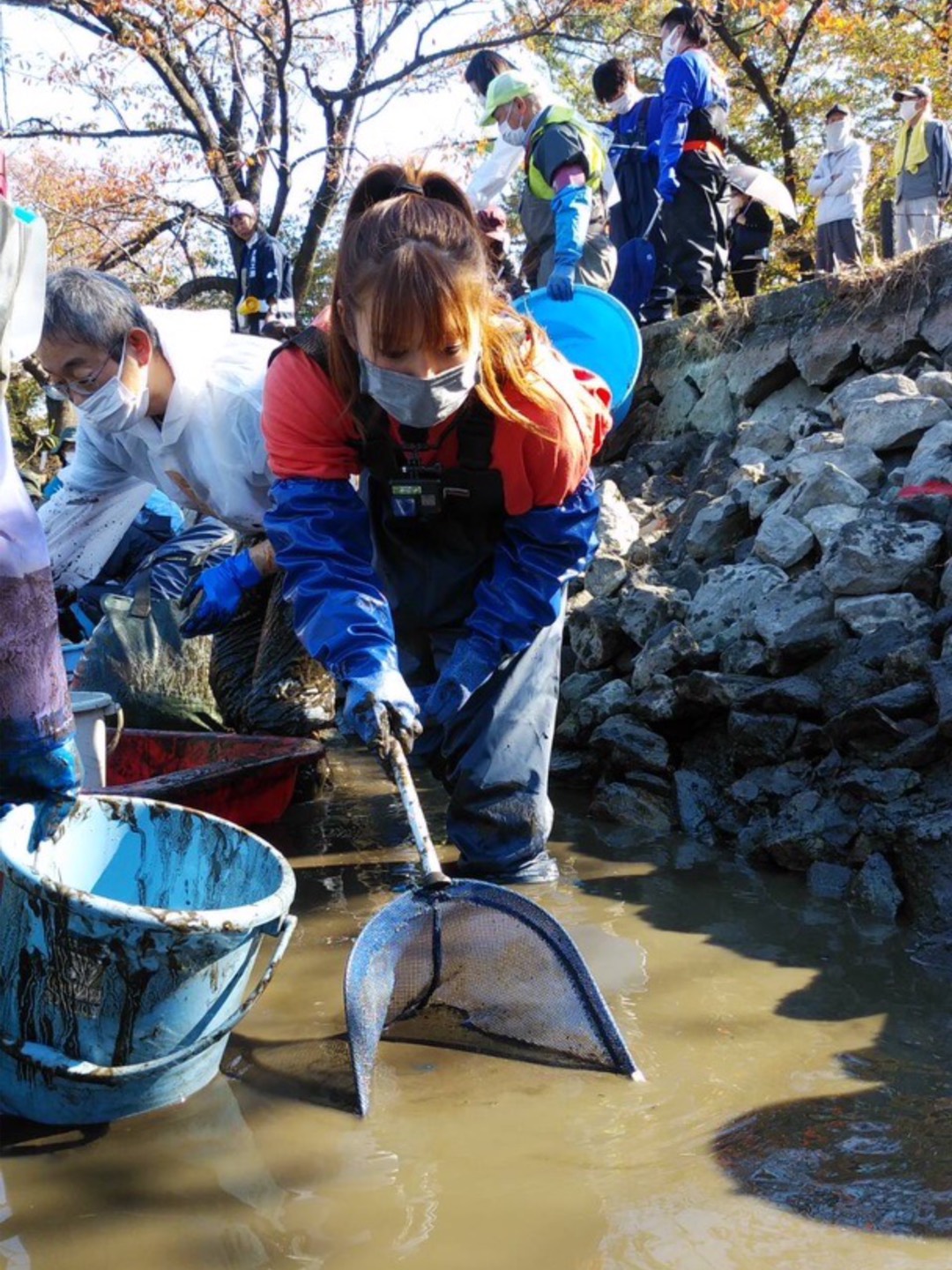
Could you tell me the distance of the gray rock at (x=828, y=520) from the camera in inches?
184

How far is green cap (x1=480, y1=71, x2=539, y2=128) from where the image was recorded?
6.37 m

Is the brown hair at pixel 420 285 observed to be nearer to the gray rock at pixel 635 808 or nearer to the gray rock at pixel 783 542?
the gray rock at pixel 635 808

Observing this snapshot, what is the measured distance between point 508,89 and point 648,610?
3.07 meters

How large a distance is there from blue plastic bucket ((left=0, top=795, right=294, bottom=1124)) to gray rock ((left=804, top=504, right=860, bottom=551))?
2.92 meters

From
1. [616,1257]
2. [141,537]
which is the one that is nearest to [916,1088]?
[616,1257]

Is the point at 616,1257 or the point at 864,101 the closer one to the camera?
the point at 616,1257

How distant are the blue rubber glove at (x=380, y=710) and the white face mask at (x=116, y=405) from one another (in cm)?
134

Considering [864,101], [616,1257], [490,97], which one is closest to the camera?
[616,1257]

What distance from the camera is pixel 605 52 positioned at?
18906 millimetres

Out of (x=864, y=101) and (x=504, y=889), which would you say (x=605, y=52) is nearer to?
(x=864, y=101)

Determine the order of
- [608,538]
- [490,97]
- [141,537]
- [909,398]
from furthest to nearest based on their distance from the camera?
1. [490,97]
2. [608,538]
3. [909,398]
4. [141,537]

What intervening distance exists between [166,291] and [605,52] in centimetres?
767

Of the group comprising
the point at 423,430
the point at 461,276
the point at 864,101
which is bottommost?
the point at 423,430

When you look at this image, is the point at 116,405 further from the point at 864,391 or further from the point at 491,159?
→ the point at 491,159
